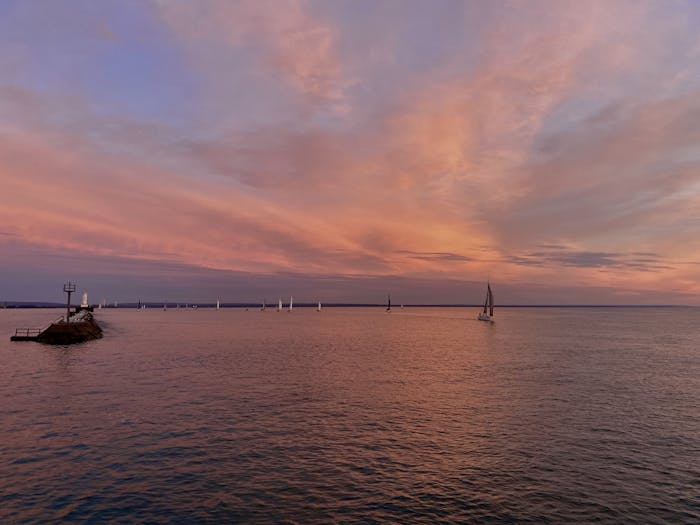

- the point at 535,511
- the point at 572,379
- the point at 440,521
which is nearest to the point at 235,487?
the point at 440,521

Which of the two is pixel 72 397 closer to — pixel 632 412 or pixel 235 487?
pixel 235 487

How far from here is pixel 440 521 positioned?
2123cm

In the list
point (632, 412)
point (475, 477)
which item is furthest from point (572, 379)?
point (475, 477)

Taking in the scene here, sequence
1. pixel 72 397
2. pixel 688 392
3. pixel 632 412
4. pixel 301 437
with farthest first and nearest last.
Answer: pixel 688 392 → pixel 72 397 → pixel 632 412 → pixel 301 437

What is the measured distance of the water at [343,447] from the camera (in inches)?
889

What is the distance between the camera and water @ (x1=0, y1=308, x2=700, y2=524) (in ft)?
74.1

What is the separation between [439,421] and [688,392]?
113 feet

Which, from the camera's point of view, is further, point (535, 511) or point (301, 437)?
point (301, 437)

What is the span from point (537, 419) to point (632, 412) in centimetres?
1033

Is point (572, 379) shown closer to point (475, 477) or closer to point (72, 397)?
point (475, 477)

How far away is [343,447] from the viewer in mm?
31453

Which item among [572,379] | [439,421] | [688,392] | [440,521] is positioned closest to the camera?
[440,521]

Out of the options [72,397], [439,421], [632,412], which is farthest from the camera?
[72,397]

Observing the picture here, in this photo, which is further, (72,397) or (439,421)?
(72,397)
